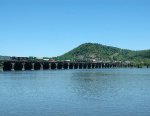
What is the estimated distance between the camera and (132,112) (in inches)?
1750

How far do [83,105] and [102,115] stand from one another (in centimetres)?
834

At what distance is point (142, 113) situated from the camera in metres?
43.8

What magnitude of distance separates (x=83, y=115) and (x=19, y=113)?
7.17 meters

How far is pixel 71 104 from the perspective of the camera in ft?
169

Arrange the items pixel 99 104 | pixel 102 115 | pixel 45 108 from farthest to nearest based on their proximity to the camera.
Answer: pixel 99 104
pixel 45 108
pixel 102 115

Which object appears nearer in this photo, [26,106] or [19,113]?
[19,113]

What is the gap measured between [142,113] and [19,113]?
1360 centimetres

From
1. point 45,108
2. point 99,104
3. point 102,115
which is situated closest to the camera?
point 102,115

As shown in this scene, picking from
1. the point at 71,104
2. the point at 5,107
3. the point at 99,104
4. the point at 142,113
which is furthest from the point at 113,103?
the point at 5,107

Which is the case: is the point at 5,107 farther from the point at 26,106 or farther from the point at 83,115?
the point at 83,115

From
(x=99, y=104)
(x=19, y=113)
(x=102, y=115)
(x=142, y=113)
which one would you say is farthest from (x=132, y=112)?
(x=19, y=113)

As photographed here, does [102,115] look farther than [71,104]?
No

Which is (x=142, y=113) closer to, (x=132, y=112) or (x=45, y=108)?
(x=132, y=112)

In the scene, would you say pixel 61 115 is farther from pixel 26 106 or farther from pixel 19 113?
pixel 26 106
